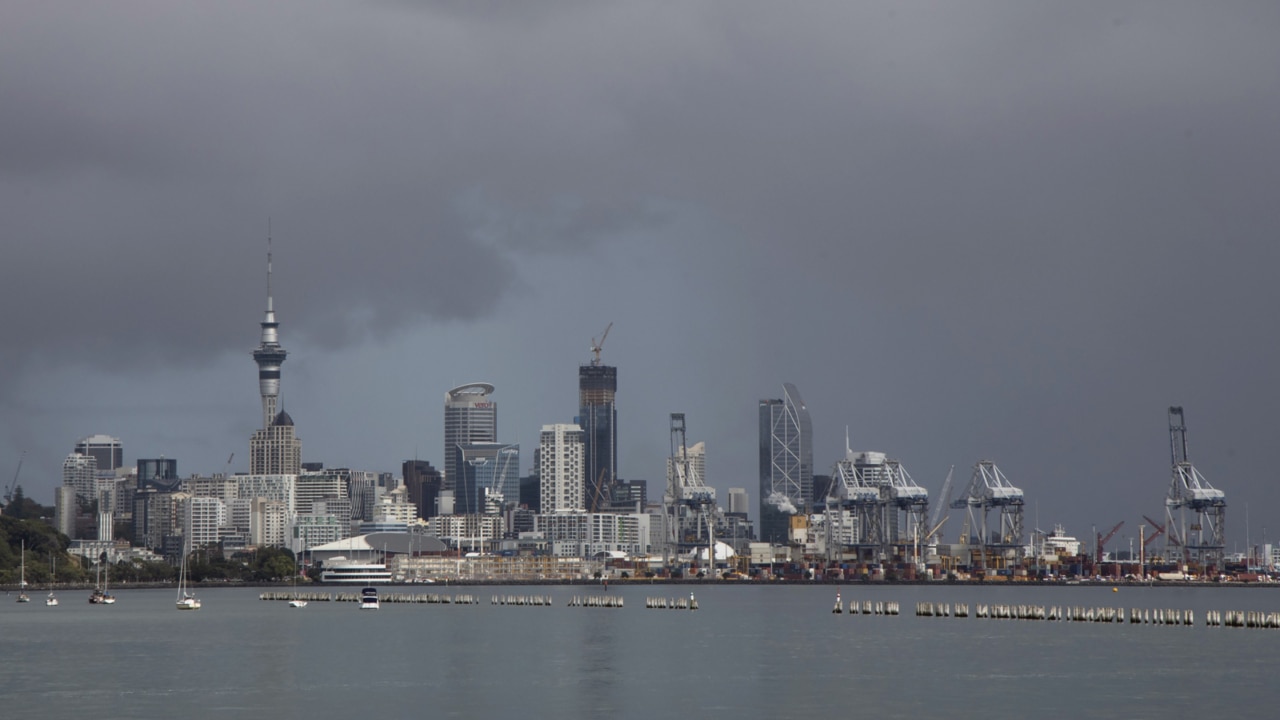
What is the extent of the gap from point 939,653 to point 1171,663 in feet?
52.2

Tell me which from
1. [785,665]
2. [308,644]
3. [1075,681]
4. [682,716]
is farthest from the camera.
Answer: [308,644]

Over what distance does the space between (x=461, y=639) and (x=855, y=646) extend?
3445cm

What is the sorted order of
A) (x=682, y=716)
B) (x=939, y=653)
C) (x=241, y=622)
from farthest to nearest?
(x=241, y=622)
(x=939, y=653)
(x=682, y=716)

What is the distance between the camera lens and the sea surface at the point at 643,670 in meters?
83.2

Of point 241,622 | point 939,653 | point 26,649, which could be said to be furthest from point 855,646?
point 241,622

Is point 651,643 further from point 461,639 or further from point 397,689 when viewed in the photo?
point 397,689

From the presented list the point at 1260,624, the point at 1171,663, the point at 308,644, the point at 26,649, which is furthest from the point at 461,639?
the point at 1260,624

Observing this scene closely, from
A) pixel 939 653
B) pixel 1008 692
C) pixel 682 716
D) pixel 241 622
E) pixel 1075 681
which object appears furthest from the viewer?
pixel 241 622

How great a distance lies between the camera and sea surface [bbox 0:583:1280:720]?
8325 cm

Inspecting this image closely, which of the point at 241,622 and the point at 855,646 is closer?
the point at 855,646

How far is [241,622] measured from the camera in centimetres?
17412

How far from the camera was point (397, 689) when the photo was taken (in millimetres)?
92750

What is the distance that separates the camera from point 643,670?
105500 mm

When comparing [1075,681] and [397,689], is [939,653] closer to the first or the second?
[1075,681]
